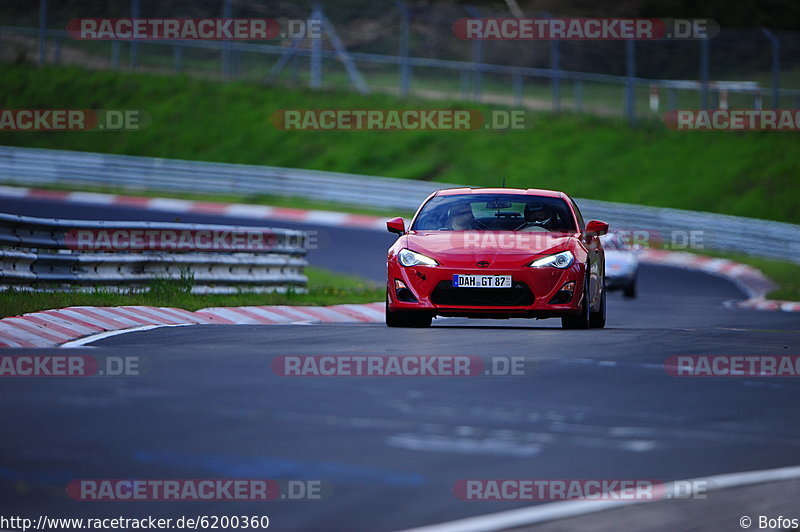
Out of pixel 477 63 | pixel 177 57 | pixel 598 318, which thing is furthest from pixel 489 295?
pixel 177 57

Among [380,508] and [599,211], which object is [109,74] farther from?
[380,508]

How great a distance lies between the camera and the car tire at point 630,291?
2438 cm

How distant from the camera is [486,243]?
43.7 ft

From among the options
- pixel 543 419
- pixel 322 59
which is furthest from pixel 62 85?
pixel 543 419

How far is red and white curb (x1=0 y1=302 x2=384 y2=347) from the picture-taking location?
1124 cm

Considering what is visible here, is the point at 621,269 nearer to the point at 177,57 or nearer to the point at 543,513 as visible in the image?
the point at 543,513

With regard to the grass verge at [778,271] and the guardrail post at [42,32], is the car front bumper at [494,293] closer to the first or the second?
the grass verge at [778,271]

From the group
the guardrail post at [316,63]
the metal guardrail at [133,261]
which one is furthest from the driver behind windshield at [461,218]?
the guardrail post at [316,63]

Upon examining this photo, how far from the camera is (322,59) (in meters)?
45.2

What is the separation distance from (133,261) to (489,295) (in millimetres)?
4975

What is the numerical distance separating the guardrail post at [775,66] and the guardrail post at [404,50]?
9734 mm

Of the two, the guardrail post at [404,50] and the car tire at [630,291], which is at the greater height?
the guardrail post at [404,50]

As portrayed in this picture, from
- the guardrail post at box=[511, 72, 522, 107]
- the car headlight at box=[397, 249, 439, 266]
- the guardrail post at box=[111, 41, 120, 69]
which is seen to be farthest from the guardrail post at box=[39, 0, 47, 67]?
the car headlight at box=[397, 249, 439, 266]

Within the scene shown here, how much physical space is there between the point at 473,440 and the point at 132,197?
30890 millimetres
